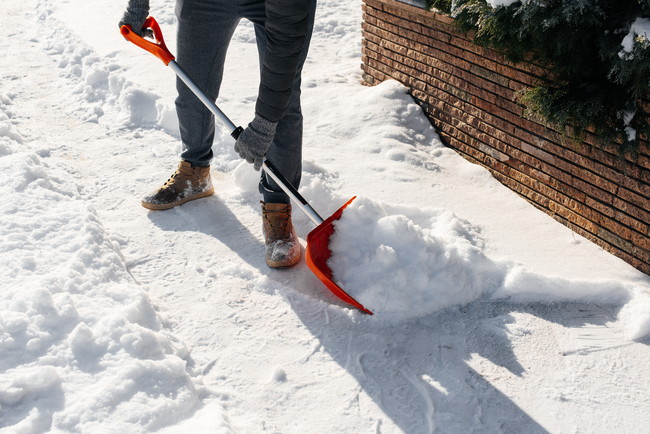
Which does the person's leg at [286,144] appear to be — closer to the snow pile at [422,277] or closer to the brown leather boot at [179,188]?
the snow pile at [422,277]

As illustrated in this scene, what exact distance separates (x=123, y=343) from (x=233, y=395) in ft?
1.28

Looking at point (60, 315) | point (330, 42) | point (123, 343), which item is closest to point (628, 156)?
point (123, 343)

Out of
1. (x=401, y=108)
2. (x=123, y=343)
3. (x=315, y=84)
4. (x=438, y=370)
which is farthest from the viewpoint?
(x=315, y=84)

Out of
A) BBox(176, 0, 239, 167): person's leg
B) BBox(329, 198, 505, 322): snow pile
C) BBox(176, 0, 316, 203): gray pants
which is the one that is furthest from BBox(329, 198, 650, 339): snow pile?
BBox(176, 0, 239, 167): person's leg

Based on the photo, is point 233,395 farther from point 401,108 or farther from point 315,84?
point 315,84

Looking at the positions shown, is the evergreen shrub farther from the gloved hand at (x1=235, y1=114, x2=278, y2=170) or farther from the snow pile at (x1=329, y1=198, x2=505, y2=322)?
the gloved hand at (x1=235, y1=114, x2=278, y2=170)

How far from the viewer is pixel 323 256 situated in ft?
8.45

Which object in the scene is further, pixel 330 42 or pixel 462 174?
pixel 330 42

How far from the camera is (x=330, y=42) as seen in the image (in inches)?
221

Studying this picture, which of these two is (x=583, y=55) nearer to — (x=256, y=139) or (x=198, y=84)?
(x=256, y=139)

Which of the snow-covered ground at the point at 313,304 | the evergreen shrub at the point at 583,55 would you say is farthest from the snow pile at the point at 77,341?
the evergreen shrub at the point at 583,55

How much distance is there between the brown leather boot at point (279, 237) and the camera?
2.76 m

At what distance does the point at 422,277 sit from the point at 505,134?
3.86 feet

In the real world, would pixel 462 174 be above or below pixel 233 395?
above
